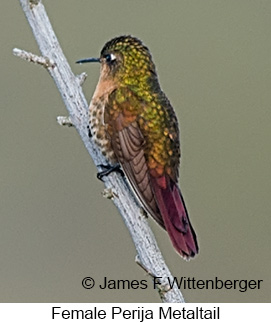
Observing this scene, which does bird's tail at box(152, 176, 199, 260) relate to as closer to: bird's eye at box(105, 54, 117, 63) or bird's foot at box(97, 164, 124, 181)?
bird's foot at box(97, 164, 124, 181)

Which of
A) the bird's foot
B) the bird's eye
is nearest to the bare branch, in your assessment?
the bird's foot

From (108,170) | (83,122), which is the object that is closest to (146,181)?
(108,170)

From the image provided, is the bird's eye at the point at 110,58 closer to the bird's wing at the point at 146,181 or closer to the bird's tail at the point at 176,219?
the bird's wing at the point at 146,181

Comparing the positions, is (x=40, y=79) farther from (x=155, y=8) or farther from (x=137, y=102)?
(x=137, y=102)

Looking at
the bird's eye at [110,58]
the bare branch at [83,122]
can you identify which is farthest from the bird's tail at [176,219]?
the bird's eye at [110,58]

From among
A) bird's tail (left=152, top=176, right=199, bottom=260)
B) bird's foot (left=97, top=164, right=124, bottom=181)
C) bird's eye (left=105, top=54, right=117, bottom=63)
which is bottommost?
bird's tail (left=152, top=176, right=199, bottom=260)

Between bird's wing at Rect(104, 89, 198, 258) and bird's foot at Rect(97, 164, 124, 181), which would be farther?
bird's foot at Rect(97, 164, 124, 181)

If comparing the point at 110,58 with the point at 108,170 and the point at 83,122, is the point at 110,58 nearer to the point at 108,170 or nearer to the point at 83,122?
the point at 83,122

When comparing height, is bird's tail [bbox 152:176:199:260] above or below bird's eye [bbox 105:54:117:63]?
below
